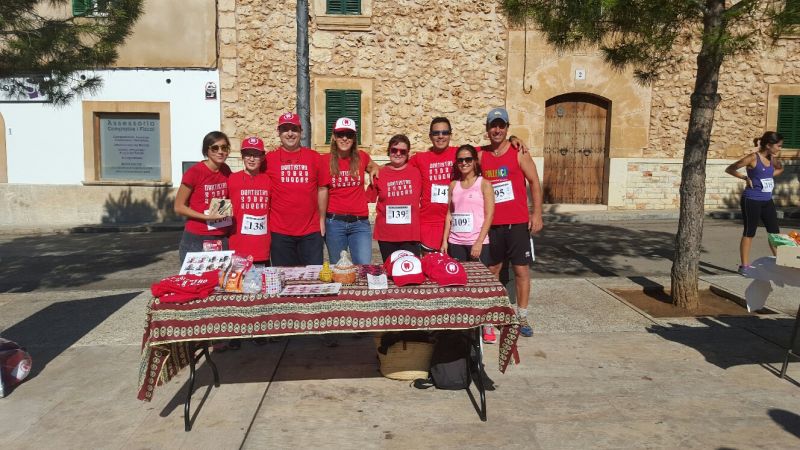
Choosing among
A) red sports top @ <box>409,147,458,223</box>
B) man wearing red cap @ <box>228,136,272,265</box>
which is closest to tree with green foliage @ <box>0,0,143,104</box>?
man wearing red cap @ <box>228,136,272,265</box>

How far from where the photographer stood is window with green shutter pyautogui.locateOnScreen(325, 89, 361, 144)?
1344 centimetres

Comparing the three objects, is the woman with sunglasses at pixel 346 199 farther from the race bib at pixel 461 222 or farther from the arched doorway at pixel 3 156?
the arched doorway at pixel 3 156

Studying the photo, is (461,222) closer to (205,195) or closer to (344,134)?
(344,134)

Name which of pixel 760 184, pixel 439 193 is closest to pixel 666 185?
pixel 760 184

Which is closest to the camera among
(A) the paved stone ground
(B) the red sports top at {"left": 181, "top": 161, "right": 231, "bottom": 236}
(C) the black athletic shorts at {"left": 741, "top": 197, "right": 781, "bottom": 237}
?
(A) the paved stone ground

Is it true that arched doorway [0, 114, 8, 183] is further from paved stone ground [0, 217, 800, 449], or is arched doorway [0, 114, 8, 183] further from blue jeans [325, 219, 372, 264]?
blue jeans [325, 219, 372, 264]

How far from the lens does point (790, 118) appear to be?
14047 mm

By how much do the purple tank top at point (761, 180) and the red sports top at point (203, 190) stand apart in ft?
20.6

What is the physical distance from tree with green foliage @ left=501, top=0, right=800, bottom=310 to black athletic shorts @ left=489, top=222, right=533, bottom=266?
6.20 feet

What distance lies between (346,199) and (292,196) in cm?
46

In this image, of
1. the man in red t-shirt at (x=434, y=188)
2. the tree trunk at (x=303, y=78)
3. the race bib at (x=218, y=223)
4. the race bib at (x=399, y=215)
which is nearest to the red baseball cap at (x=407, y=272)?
the race bib at (x=399, y=215)

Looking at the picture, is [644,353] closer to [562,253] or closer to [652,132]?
[562,253]

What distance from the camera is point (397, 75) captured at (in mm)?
13469

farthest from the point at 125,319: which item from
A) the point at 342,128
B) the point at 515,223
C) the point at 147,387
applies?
the point at 515,223
